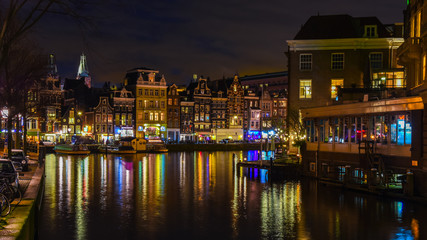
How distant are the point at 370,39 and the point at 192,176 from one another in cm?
2649

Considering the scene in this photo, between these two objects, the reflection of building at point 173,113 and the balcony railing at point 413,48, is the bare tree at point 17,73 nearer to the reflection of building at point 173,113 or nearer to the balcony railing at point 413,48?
the balcony railing at point 413,48

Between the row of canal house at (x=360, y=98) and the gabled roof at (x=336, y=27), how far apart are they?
0.36 ft

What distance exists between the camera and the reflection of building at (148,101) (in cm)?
12144

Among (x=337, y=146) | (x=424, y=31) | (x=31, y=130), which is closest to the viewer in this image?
(x=424, y=31)

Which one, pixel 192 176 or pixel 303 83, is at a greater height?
pixel 303 83

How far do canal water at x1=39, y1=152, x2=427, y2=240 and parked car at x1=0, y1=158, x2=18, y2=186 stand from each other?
2.57 metres

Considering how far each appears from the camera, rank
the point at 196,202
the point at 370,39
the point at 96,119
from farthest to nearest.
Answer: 1. the point at 96,119
2. the point at 370,39
3. the point at 196,202

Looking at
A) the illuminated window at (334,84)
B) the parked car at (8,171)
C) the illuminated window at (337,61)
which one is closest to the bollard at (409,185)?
the parked car at (8,171)

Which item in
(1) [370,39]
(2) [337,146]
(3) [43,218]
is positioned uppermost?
(1) [370,39]

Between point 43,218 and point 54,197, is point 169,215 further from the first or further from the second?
point 54,197

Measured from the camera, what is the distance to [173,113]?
12738 centimetres

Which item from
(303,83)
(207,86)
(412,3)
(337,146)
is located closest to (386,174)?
(337,146)

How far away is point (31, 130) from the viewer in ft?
363

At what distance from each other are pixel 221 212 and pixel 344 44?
1447 inches
